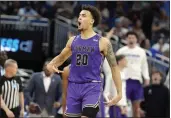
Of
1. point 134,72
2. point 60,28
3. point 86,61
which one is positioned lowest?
point 86,61

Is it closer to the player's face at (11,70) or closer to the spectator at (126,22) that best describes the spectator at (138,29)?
the spectator at (126,22)

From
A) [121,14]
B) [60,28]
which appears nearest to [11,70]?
[60,28]

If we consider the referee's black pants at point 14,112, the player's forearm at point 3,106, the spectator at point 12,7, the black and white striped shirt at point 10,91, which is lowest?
the referee's black pants at point 14,112

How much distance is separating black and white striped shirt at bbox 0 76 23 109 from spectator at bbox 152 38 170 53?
26.1 feet

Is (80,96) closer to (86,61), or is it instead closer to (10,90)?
(86,61)

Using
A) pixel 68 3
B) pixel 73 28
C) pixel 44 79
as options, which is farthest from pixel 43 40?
pixel 44 79

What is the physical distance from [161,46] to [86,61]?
10416 millimetres

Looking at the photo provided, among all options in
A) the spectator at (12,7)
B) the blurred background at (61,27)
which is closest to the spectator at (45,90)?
the blurred background at (61,27)

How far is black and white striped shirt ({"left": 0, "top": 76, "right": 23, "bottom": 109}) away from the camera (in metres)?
10.8

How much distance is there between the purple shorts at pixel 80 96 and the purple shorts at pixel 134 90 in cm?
547

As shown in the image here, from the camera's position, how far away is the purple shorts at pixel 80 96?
26.7ft

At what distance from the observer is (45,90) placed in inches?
524

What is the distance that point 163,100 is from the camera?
14461mm

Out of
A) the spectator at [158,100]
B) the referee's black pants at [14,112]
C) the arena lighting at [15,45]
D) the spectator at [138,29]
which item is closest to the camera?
the referee's black pants at [14,112]
